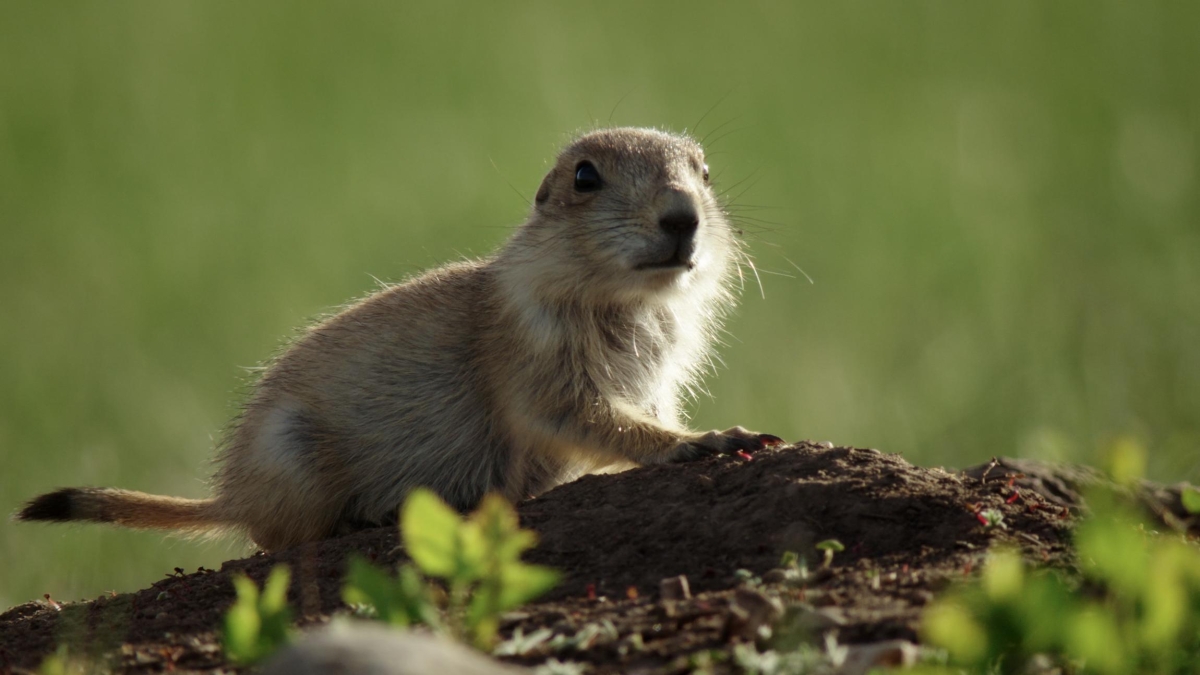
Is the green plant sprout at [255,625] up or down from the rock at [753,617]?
down

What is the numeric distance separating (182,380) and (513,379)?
25.8ft

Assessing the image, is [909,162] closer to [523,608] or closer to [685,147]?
[685,147]

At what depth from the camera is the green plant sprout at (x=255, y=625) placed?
10.0ft

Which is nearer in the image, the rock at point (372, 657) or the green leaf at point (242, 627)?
the rock at point (372, 657)

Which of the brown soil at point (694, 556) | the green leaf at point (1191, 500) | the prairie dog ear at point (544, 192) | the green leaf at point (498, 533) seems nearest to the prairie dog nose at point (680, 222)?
the prairie dog ear at point (544, 192)

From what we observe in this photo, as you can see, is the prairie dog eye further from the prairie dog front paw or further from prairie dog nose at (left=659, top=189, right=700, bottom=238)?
the prairie dog front paw

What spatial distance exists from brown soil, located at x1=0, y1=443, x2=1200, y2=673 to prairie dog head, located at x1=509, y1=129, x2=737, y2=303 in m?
1.33

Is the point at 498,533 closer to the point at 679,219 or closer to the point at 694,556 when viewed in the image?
the point at 694,556

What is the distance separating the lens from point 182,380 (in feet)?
43.5

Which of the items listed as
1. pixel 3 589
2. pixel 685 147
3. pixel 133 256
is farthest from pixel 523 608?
pixel 133 256

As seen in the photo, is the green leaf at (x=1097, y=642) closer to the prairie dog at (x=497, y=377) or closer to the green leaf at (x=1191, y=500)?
the green leaf at (x=1191, y=500)

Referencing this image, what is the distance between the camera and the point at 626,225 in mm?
6270

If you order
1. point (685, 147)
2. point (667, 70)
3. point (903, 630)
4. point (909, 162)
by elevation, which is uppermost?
point (667, 70)

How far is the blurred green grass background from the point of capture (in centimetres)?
1106
